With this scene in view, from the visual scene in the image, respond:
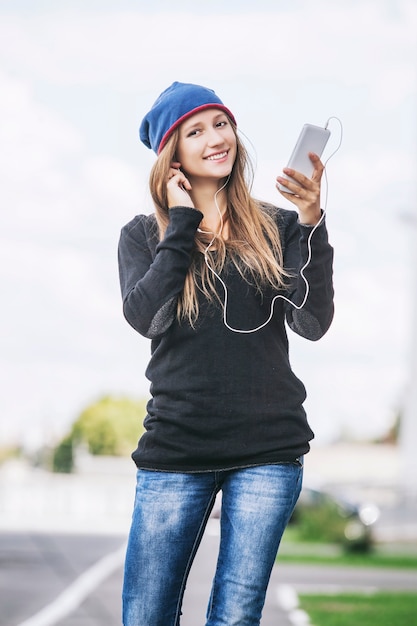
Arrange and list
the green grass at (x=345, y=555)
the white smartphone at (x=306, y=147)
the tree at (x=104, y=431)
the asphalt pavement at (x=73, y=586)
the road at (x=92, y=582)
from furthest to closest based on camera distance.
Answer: the tree at (x=104, y=431) → the green grass at (x=345, y=555) → the road at (x=92, y=582) → the asphalt pavement at (x=73, y=586) → the white smartphone at (x=306, y=147)

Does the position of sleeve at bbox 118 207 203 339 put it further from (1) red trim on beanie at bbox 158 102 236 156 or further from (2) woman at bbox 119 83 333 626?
(1) red trim on beanie at bbox 158 102 236 156

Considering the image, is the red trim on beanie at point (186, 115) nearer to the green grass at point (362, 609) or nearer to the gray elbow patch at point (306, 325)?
the gray elbow patch at point (306, 325)

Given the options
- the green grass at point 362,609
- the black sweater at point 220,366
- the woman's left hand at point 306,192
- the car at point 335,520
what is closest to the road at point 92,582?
the green grass at point 362,609

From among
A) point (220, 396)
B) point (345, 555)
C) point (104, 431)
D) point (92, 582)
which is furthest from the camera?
point (104, 431)

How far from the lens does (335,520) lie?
21.3 m

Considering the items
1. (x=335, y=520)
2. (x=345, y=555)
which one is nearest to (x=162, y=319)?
(x=345, y=555)

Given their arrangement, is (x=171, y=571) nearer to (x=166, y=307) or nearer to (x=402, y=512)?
(x=166, y=307)

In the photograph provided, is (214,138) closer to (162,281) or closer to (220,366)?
(162,281)

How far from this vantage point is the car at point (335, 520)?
67.0 ft

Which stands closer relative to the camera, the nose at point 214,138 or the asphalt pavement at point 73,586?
the nose at point 214,138

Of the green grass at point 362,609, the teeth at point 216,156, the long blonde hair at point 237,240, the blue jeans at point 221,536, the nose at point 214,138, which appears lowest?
the green grass at point 362,609

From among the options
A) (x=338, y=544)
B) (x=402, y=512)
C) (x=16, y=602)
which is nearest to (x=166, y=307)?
(x=16, y=602)

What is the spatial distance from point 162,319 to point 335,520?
18575mm

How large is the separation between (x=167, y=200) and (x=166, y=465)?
80 centimetres
